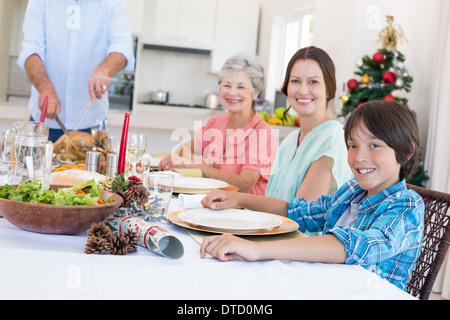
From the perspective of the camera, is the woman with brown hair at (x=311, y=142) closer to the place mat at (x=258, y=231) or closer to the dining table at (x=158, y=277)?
the place mat at (x=258, y=231)

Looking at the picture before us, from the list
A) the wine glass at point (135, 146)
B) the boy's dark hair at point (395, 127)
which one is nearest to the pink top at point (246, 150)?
the wine glass at point (135, 146)

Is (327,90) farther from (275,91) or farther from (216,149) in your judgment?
(275,91)

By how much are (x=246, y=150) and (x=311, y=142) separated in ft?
1.57

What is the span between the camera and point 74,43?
8.82 ft

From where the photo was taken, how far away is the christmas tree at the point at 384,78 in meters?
3.36

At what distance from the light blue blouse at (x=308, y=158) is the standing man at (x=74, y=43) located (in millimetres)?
1049

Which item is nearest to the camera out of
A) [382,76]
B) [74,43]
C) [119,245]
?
[119,245]

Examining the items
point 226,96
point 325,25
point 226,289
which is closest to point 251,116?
point 226,96

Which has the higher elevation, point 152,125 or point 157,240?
point 152,125

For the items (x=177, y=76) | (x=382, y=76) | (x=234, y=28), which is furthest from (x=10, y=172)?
(x=177, y=76)

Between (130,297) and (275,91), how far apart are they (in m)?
5.79

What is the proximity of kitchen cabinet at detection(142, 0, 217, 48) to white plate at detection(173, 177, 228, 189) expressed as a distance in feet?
16.1

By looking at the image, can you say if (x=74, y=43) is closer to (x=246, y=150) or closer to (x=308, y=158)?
(x=246, y=150)

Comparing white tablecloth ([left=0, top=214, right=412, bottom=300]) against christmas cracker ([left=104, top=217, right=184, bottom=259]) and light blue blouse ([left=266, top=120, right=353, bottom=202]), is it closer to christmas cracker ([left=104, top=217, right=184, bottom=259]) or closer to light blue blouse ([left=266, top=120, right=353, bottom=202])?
christmas cracker ([left=104, top=217, right=184, bottom=259])
